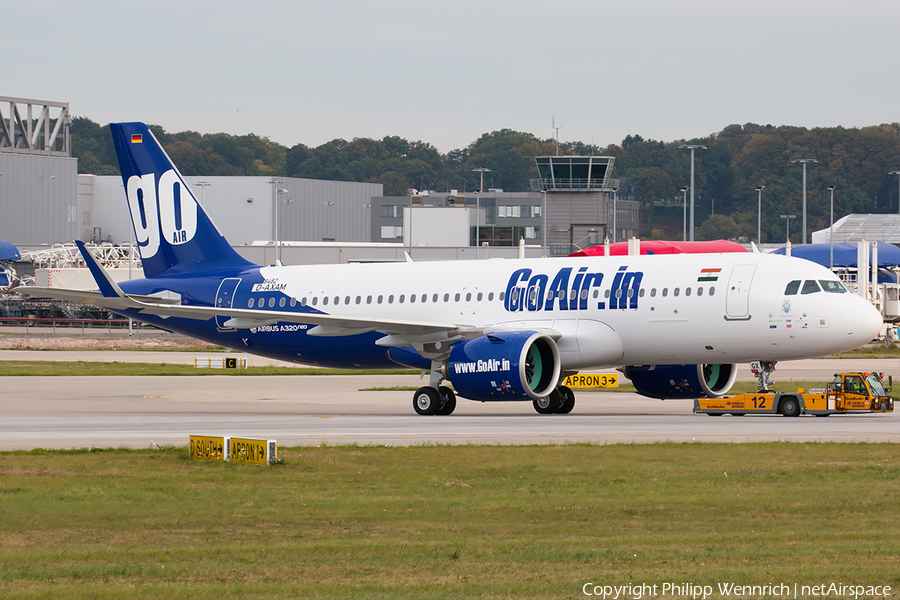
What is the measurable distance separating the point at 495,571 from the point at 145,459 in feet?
39.5

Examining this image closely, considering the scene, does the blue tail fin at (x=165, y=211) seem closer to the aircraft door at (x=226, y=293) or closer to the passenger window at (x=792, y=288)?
the aircraft door at (x=226, y=293)

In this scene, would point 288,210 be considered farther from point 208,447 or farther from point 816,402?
point 208,447

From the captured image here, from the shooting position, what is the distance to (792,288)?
33906 millimetres

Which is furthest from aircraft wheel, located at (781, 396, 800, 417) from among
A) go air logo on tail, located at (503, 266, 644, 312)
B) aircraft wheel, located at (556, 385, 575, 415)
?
aircraft wheel, located at (556, 385, 575, 415)

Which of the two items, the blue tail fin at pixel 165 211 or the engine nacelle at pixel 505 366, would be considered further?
the blue tail fin at pixel 165 211

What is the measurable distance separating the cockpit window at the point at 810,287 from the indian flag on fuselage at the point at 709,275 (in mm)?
2373

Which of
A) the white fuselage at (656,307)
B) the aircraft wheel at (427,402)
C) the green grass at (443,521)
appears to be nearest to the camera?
the green grass at (443,521)

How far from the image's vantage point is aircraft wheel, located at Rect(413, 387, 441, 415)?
37.0 meters

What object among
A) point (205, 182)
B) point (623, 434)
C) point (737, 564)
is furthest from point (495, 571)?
point (205, 182)

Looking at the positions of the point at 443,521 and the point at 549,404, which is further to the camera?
the point at 549,404

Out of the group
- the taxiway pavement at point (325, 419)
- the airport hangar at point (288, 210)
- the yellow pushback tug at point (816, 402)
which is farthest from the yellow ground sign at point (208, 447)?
the airport hangar at point (288, 210)

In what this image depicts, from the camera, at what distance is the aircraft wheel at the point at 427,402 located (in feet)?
121

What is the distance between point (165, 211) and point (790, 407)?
22437 millimetres

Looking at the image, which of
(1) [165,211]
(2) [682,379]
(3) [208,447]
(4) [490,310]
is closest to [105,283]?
(1) [165,211]
